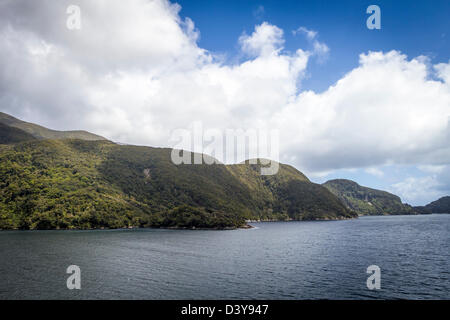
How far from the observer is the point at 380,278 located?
48.2 metres

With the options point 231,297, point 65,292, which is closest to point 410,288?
point 231,297

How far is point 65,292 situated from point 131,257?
3221cm

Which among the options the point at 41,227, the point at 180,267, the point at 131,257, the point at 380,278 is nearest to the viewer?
the point at 380,278
